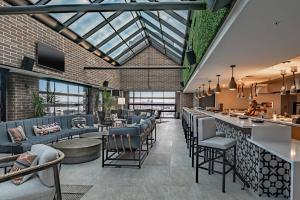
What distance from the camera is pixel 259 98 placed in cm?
1081

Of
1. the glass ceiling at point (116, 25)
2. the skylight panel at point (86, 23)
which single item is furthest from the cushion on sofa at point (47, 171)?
the skylight panel at point (86, 23)

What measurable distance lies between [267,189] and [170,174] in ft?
5.22

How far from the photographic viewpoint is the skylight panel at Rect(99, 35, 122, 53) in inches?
454

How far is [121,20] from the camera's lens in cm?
1012

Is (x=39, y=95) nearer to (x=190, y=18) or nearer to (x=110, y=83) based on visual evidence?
(x=190, y=18)

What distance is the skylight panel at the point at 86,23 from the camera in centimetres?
812

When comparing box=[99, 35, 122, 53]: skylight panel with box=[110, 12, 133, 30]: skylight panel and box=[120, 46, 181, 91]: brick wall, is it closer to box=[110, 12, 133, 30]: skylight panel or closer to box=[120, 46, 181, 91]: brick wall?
box=[110, 12, 133, 30]: skylight panel

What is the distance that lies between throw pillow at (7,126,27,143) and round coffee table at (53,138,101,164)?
2.70ft

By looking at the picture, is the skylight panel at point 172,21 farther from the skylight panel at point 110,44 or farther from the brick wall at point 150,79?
the brick wall at point 150,79

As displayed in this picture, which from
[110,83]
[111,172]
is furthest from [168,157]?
[110,83]

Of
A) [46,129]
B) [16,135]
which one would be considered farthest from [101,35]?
[16,135]

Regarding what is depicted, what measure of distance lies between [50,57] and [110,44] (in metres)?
5.23

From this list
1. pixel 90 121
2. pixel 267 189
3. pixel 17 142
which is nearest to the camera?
pixel 267 189

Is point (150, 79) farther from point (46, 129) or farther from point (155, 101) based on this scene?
point (46, 129)
